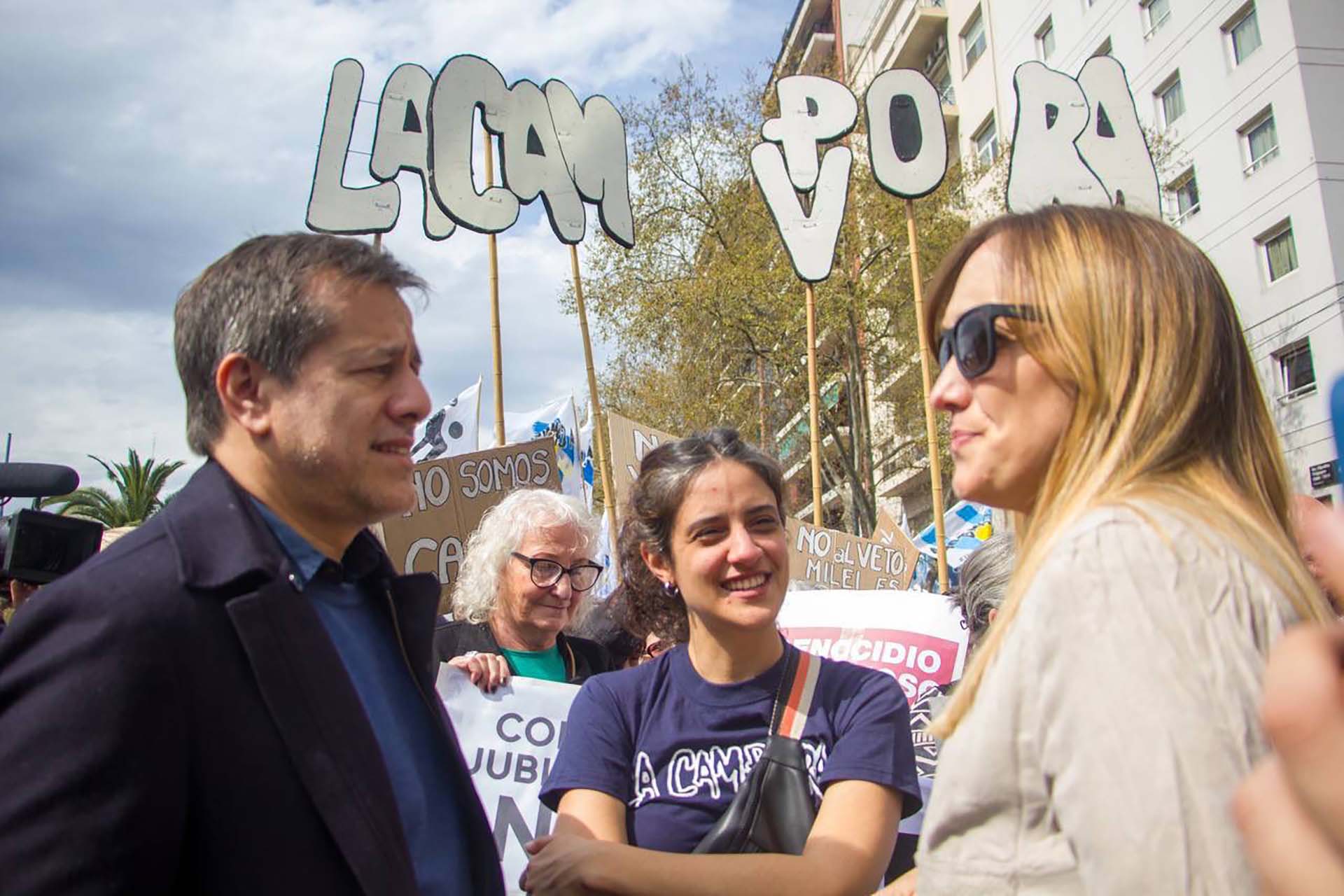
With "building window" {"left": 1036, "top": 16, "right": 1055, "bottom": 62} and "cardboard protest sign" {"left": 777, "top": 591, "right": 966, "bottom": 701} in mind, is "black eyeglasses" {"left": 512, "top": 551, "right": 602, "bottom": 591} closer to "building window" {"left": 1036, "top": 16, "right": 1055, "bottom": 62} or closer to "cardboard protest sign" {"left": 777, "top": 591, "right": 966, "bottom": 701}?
"cardboard protest sign" {"left": 777, "top": 591, "right": 966, "bottom": 701}

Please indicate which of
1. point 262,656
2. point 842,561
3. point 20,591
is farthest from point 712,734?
point 842,561

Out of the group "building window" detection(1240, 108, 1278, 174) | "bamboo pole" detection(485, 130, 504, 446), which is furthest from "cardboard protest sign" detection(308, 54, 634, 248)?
"building window" detection(1240, 108, 1278, 174)

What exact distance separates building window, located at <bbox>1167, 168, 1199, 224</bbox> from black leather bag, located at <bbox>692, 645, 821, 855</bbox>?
22.0 m

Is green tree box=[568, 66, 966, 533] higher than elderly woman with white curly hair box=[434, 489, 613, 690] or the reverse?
higher

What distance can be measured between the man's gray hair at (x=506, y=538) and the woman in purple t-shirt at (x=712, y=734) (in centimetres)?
108

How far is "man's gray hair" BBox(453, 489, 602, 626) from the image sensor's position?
349cm

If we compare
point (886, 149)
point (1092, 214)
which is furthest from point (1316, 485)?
point (1092, 214)

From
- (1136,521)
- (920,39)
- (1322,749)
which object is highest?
(920,39)

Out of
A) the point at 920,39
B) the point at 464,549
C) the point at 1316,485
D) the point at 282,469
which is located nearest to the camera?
the point at 282,469

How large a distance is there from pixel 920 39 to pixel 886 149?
79.2ft

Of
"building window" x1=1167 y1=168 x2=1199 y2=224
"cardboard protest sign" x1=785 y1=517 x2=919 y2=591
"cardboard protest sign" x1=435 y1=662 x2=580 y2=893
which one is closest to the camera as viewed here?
"cardboard protest sign" x1=435 y1=662 x2=580 y2=893

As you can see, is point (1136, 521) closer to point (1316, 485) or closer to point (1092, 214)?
point (1092, 214)

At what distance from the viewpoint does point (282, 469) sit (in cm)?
160

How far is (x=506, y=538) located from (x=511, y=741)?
2.51 ft
